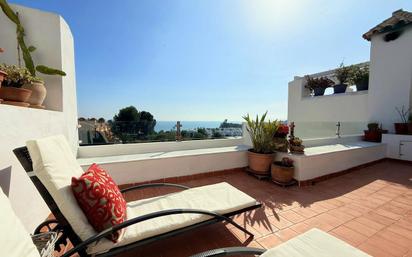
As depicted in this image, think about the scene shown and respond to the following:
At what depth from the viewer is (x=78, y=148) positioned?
3.36 metres

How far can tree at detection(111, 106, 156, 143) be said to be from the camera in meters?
3.80

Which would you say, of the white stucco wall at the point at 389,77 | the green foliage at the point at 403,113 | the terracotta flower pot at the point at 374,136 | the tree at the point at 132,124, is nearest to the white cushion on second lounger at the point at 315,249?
the tree at the point at 132,124

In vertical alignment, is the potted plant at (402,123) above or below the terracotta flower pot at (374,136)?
above

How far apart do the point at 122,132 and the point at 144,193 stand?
1.57m

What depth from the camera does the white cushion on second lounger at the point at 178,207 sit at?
4.31 feet

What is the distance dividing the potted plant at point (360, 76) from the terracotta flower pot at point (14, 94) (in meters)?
8.08

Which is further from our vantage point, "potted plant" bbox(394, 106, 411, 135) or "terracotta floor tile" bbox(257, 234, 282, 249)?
"potted plant" bbox(394, 106, 411, 135)

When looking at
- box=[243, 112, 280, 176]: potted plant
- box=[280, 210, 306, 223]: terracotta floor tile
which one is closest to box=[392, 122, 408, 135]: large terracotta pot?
box=[243, 112, 280, 176]: potted plant

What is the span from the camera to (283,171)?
3.11 m

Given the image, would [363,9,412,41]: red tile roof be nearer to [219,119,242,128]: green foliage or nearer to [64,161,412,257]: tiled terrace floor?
[64,161,412,257]: tiled terrace floor

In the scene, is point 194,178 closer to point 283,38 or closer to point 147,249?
point 147,249

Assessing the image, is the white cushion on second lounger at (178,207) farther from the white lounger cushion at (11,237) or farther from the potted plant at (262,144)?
the potted plant at (262,144)

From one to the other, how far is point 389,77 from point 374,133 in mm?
1654

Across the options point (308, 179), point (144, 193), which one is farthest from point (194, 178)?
point (308, 179)
